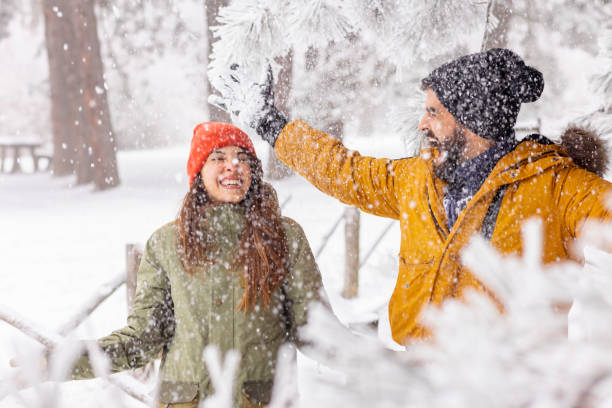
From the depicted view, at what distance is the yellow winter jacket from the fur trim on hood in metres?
0.11

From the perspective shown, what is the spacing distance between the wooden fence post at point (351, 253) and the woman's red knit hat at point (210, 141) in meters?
4.17

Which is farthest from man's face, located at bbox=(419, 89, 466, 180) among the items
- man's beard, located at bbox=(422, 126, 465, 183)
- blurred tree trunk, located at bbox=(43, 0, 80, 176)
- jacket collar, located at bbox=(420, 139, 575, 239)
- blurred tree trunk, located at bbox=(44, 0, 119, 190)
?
blurred tree trunk, located at bbox=(43, 0, 80, 176)

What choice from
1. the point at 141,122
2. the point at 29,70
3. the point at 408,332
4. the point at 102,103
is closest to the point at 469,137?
the point at 408,332

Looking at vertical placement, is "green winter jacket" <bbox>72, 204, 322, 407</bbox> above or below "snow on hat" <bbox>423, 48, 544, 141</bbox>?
below

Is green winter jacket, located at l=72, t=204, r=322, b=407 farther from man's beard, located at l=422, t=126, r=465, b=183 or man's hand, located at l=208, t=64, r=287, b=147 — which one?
man's beard, located at l=422, t=126, r=465, b=183

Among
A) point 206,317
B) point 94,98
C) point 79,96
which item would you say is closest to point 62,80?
point 79,96

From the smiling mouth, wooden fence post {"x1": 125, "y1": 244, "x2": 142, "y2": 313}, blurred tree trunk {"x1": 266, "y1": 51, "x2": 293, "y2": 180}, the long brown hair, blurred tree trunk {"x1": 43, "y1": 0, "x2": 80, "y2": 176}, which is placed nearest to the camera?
the long brown hair

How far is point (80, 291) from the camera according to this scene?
678 centimetres

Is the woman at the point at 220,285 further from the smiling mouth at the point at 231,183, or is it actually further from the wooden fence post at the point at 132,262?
the wooden fence post at the point at 132,262

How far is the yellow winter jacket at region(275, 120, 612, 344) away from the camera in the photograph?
5.54 feet

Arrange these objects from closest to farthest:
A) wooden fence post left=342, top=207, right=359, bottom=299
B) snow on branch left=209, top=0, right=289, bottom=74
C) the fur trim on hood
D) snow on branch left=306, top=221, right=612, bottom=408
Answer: snow on branch left=306, top=221, right=612, bottom=408, the fur trim on hood, snow on branch left=209, top=0, right=289, bottom=74, wooden fence post left=342, top=207, right=359, bottom=299

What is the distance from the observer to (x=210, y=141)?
2.21m

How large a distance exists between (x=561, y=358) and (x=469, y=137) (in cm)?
171

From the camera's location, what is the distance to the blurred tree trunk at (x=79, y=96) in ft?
42.3
